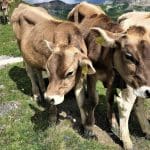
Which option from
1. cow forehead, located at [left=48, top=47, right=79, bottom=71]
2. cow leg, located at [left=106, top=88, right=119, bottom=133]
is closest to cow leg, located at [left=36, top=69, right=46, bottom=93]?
cow leg, located at [left=106, top=88, right=119, bottom=133]

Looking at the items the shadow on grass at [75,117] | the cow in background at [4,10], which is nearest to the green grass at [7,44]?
the cow in background at [4,10]

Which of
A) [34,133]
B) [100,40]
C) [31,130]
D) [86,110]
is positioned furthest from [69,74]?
[31,130]

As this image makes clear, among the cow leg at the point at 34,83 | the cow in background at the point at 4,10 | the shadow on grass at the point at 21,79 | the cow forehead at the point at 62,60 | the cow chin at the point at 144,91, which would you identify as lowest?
the cow in background at the point at 4,10

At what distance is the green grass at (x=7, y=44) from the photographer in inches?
857

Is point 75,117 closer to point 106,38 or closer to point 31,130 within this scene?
point 31,130

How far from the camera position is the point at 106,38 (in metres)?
11.4

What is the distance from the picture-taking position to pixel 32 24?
15039 mm

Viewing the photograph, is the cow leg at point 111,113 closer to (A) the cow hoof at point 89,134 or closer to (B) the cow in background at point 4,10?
(A) the cow hoof at point 89,134

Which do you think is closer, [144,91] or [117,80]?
[144,91]

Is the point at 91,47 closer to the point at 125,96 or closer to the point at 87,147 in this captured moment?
the point at 125,96

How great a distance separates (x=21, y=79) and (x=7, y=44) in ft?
23.6

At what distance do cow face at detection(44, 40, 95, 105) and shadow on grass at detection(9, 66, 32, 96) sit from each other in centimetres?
416

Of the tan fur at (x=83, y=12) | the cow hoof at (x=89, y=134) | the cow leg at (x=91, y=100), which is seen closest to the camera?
the cow hoof at (x=89, y=134)

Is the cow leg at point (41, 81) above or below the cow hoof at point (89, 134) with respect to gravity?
below
